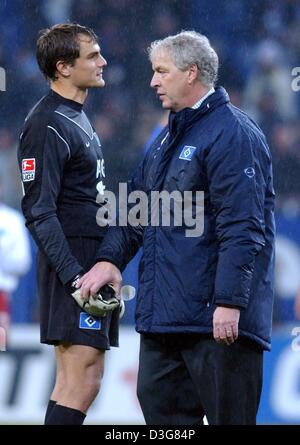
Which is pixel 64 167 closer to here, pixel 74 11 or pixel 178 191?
pixel 178 191

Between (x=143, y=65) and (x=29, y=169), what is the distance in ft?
19.1

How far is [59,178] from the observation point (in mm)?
4723

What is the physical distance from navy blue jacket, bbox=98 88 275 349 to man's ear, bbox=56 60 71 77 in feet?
2.19

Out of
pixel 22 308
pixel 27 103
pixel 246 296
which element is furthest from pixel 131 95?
pixel 246 296

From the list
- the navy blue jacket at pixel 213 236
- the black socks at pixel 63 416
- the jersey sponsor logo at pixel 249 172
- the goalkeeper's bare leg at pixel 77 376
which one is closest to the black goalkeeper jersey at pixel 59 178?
the goalkeeper's bare leg at pixel 77 376

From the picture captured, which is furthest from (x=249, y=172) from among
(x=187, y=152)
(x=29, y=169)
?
(x=29, y=169)

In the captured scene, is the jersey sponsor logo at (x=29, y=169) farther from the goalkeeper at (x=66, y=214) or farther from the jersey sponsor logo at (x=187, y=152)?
the jersey sponsor logo at (x=187, y=152)

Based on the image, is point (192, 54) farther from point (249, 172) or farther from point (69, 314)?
point (69, 314)

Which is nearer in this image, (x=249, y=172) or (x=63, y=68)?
(x=249, y=172)

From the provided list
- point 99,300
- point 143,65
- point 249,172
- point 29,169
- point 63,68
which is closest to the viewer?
point 249,172

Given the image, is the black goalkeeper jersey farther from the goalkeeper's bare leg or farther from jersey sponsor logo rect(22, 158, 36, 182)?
the goalkeeper's bare leg

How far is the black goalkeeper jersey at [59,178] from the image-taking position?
468cm

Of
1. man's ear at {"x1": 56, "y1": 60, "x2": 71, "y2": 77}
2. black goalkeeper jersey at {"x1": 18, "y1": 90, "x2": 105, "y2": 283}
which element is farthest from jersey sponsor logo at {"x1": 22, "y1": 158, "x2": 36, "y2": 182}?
man's ear at {"x1": 56, "y1": 60, "x2": 71, "y2": 77}

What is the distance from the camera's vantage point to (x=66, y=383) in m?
4.80
